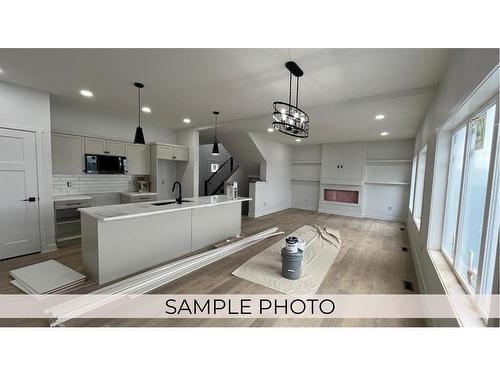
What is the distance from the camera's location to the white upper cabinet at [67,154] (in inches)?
162

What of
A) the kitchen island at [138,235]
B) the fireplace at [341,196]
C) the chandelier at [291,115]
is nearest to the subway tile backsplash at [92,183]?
the kitchen island at [138,235]

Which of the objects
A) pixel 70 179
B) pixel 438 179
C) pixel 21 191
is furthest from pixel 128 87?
pixel 438 179

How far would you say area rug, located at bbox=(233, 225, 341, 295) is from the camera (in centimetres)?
271

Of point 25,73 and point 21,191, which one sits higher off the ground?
point 25,73

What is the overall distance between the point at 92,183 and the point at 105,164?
58 centimetres

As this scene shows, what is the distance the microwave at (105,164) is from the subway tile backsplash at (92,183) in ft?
1.22

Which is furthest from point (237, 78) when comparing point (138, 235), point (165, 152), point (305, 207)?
point (305, 207)

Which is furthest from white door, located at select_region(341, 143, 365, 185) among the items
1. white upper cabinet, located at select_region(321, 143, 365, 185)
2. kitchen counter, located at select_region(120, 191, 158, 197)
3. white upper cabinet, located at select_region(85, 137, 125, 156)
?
white upper cabinet, located at select_region(85, 137, 125, 156)

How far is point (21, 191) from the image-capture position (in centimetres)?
343

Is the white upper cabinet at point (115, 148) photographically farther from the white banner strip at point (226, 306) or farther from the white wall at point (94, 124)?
the white banner strip at point (226, 306)
